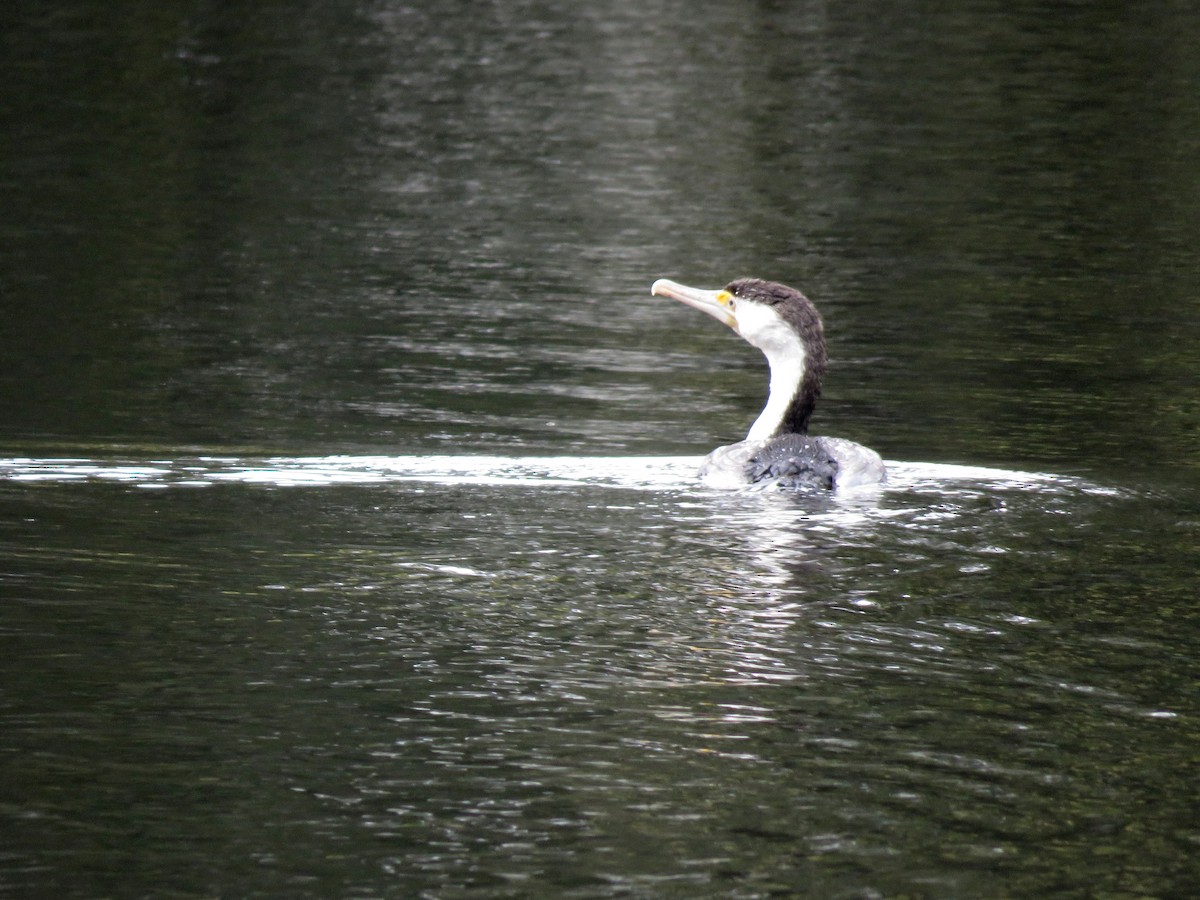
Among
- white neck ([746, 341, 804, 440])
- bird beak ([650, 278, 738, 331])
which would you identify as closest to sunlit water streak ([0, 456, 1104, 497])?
white neck ([746, 341, 804, 440])

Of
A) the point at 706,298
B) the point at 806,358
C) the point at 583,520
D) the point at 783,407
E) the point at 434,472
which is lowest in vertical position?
the point at 583,520

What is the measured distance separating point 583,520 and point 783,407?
188 cm

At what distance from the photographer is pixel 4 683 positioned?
22.5ft

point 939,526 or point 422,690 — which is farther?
point 939,526

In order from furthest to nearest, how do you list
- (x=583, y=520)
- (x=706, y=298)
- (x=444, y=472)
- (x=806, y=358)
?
(x=706, y=298) → (x=806, y=358) → (x=444, y=472) → (x=583, y=520)

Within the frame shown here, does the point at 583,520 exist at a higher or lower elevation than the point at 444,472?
lower

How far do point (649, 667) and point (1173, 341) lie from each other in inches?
342

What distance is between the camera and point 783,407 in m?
A: 10.8

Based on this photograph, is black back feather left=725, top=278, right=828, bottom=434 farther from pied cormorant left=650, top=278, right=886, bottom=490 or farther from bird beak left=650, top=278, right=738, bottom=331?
bird beak left=650, top=278, right=738, bottom=331

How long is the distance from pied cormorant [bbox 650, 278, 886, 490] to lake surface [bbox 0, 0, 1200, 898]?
0.20 metres

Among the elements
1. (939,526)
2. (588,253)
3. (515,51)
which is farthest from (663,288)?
(515,51)

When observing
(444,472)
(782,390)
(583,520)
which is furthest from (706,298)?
(583,520)

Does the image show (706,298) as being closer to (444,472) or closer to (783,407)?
(783,407)

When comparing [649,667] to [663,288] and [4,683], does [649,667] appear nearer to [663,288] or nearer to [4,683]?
[4,683]
